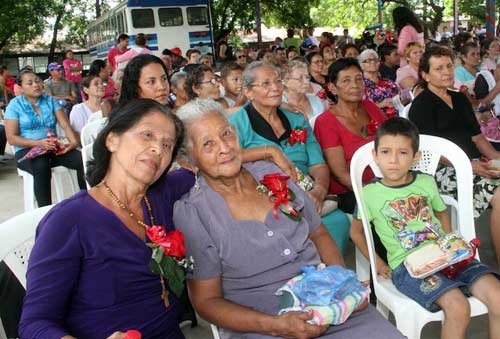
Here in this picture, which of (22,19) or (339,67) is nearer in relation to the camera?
(339,67)

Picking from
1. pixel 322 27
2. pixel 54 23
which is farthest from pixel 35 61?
pixel 322 27

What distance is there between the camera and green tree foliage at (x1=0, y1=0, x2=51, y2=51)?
19211 mm

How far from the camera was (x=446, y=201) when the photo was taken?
2652 millimetres

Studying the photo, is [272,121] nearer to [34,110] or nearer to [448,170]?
[448,170]

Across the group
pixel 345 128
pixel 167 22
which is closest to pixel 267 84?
pixel 345 128

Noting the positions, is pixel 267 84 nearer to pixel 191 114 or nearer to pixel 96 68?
pixel 191 114

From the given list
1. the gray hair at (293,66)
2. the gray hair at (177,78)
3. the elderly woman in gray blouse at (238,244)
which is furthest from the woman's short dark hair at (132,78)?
the gray hair at (293,66)

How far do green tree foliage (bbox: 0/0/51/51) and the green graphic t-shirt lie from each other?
66.9 ft

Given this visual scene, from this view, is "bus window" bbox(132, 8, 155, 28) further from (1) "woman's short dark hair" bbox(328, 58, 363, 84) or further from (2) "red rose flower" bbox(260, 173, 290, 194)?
(2) "red rose flower" bbox(260, 173, 290, 194)

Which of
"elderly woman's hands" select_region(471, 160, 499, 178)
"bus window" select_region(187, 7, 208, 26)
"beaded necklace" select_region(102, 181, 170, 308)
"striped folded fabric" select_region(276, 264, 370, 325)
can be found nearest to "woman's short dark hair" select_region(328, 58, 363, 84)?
"elderly woman's hands" select_region(471, 160, 499, 178)

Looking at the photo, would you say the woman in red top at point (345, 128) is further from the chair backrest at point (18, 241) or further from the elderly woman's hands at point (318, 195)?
the chair backrest at point (18, 241)

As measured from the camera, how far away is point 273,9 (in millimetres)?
22062

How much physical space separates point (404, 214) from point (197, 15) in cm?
1369

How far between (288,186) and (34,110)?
Answer: 3454 millimetres
